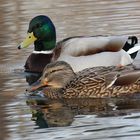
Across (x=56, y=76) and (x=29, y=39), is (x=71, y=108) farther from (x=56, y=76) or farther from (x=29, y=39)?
(x=29, y=39)

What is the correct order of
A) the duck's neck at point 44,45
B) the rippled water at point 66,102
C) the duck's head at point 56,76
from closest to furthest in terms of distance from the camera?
the rippled water at point 66,102 < the duck's head at point 56,76 < the duck's neck at point 44,45

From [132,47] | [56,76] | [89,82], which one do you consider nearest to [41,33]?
[132,47]

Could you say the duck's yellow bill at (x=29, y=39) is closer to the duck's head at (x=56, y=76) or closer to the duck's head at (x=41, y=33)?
the duck's head at (x=41, y=33)

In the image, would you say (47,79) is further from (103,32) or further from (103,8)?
(103,8)

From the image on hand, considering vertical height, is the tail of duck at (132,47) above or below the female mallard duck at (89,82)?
below

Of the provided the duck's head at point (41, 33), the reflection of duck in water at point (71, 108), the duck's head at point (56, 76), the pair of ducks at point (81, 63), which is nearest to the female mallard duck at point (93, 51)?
the pair of ducks at point (81, 63)

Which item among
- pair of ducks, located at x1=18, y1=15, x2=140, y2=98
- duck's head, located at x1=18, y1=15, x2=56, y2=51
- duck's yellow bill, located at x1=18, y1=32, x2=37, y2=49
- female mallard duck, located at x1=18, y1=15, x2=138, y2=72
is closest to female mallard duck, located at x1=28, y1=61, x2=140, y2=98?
pair of ducks, located at x1=18, y1=15, x2=140, y2=98

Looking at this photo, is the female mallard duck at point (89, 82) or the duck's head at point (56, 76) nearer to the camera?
the female mallard duck at point (89, 82)

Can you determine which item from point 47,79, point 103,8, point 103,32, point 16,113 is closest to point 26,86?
point 47,79

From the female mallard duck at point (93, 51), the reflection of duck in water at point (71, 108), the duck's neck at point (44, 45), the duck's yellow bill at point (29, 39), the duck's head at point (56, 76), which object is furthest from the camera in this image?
the duck's neck at point (44, 45)

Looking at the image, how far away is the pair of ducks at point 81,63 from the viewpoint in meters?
10.5

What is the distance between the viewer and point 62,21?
17094 millimetres

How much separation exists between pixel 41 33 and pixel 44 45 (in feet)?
0.68

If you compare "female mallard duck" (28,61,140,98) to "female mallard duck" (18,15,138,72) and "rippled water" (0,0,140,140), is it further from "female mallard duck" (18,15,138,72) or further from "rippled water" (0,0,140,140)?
"female mallard duck" (18,15,138,72)
